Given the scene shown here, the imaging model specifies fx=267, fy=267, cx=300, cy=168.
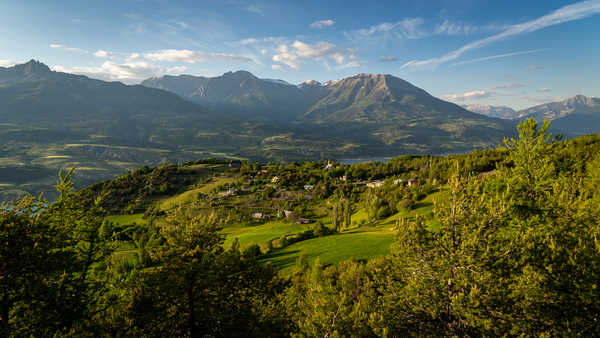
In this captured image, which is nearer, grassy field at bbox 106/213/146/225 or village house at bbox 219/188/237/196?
grassy field at bbox 106/213/146/225

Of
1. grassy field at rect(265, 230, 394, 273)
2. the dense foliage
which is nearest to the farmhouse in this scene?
grassy field at rect(265, 230, 394, 273)

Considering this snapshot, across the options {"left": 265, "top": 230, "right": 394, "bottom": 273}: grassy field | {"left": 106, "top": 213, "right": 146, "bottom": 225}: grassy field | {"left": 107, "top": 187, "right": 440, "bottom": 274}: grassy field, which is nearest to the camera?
{"left": 265, "top": 230, "right": 394, "bottom": 273}: grassy field

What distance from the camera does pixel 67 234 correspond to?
14.6 metres

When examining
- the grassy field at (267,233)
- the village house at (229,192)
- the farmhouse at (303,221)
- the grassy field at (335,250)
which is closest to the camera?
the grassy field at (335,250)

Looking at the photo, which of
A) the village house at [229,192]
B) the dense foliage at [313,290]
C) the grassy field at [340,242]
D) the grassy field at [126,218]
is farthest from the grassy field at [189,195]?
the dense foliage at [313,290]

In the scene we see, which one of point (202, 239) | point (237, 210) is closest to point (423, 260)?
point (202, 239)

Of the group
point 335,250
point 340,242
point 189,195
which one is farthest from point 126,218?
point 335,250

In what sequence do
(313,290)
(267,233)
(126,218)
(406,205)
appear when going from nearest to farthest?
(313,290) < (406,205) < (267,233) < (126,218)

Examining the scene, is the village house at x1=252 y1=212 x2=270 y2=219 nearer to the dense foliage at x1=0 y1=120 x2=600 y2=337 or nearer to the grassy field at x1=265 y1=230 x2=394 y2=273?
the grassy field at x1=265 y1=230 x2=394 y2=273

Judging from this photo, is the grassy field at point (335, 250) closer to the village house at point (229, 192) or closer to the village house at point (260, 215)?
the village house at point (260, 215)

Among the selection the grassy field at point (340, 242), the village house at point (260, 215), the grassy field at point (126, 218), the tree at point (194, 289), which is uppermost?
the tree at point (194, 289)

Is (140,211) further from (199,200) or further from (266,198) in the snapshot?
(266,198)

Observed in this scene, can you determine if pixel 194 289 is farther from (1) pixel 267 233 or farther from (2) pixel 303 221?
(2) pixel 303 221

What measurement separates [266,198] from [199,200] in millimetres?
32527
